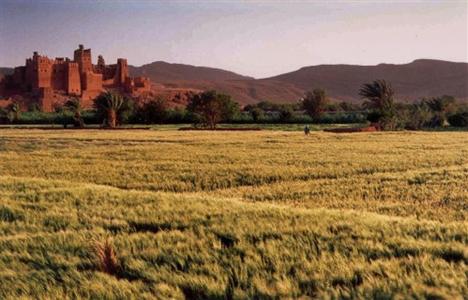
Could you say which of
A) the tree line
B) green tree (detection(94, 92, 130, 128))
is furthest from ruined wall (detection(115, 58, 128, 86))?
green tree (detection(94, 92, 130, 128))

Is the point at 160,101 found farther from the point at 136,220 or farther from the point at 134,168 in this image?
the point at 136,220

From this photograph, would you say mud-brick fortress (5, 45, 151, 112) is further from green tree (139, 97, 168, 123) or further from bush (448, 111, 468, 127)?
bush (448, 111, 468, 127)

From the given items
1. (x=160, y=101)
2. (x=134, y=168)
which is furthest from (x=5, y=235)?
(x=160, y=101)

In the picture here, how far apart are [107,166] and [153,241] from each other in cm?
1294

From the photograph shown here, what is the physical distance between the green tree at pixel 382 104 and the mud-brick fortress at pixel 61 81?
78.9 metres

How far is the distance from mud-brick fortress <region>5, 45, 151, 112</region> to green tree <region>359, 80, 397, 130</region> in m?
78.9

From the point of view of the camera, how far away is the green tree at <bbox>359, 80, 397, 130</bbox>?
5547 centimetres

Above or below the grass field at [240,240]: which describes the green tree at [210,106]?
above

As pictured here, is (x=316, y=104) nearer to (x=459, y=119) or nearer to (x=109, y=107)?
(x=459, y=119)

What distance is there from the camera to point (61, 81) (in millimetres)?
131875

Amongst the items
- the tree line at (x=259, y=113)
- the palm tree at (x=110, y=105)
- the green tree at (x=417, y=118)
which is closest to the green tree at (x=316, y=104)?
the tree line at (x=259, y=113)

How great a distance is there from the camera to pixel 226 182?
15.0 meters

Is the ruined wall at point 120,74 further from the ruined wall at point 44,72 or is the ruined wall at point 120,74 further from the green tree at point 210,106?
the green tree at point 210,106

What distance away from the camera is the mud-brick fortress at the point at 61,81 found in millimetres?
123938
